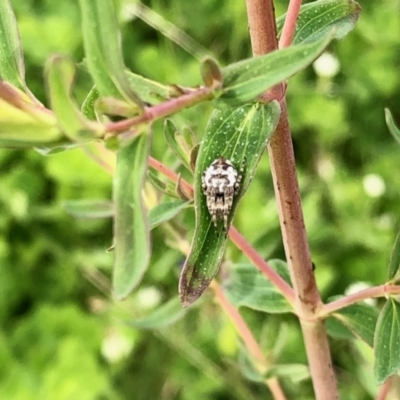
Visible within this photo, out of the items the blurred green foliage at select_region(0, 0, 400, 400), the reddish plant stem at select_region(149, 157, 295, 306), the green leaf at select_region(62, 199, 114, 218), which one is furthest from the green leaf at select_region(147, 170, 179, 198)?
the blurred green foliage at select_region(0, 0, 400, 400)

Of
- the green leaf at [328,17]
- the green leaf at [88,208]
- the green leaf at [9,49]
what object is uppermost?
the green leaf at [328,17]

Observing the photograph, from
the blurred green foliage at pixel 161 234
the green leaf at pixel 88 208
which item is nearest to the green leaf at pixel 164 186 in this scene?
the green leaf at pixel 88 208

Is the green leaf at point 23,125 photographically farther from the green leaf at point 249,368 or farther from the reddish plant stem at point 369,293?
the green leaf at point 249,368

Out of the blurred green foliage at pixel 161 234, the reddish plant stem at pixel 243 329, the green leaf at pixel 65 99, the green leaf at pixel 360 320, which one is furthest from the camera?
the blurred green foliage at pixel 161 234

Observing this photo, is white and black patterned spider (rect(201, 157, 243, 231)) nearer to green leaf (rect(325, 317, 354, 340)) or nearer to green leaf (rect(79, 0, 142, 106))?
green leaf (rect(79, 0, 142, 106))

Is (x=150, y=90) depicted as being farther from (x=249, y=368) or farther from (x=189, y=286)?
(x=249, y=368)

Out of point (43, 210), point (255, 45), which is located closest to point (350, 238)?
point (43, 210)

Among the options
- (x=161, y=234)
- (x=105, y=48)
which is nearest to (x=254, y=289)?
(x=105, y=48)
